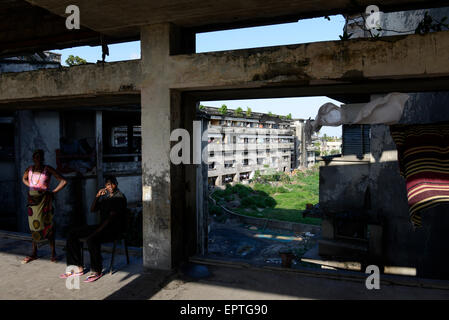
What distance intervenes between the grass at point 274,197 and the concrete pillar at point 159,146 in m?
19.5

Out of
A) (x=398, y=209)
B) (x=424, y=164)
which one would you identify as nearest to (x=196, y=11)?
(x=424, y=164)

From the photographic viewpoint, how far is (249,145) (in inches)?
1403

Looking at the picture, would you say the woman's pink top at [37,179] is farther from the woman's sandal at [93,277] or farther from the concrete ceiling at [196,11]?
the concrete ceiling at [196,11]

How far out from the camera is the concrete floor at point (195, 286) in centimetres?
391

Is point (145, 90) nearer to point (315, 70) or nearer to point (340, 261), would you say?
point (315, 70)

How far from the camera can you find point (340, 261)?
1252 centimetres

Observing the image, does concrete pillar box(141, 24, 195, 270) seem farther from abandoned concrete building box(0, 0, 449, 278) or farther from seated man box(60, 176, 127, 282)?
seated man box(60, 176, 127, 282)

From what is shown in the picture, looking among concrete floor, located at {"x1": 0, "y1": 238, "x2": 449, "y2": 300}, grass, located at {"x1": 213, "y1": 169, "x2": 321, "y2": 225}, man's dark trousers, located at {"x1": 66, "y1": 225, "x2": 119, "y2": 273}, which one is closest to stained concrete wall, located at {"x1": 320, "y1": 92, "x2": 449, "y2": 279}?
concrete floor, located at {"x1": 0, "y1": 238, "x2": 449, "y2": 300}

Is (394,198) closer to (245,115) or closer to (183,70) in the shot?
(183,70)

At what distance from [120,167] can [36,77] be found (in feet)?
26.7

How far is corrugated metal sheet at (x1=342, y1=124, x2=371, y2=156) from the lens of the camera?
40.4 feet

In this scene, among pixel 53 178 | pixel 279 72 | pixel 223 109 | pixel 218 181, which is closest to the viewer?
pixel 279 72

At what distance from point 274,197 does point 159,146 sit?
2777 centimetres
